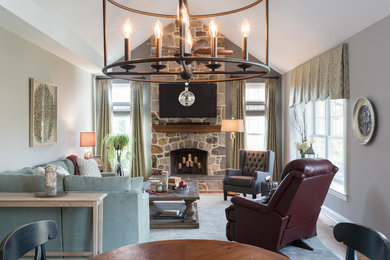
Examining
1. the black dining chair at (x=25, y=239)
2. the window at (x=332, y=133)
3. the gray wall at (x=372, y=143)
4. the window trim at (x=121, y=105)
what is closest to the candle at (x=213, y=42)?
the black dining chair at (x=25, y=239)

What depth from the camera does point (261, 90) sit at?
820 cm

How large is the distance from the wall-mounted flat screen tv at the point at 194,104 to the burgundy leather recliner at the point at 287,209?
4071 millimetres

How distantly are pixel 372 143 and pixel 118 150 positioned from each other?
17.3 ft

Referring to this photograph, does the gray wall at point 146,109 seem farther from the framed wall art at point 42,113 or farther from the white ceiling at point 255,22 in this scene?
the framed wall art at point 42,113

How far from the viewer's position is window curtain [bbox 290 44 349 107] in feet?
15.8

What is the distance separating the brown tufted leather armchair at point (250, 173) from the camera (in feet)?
19.9

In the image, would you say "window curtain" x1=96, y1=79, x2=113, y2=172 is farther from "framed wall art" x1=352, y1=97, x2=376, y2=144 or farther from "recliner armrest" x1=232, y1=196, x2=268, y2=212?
"framed wall art" x1=352, y1=97, x2=376, y2=144

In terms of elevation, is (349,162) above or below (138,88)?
below

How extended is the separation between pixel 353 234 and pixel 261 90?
676 centimetres

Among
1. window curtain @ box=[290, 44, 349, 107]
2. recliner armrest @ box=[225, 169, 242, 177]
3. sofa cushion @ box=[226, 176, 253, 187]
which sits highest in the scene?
window curtain @ box=[290, 44, 349, 107]

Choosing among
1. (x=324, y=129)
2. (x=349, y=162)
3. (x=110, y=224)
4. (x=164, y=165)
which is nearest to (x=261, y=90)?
(x=324, y=129)

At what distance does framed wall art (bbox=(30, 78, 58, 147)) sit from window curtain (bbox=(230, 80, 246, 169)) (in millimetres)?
3984

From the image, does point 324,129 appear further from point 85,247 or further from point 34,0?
point 34,0

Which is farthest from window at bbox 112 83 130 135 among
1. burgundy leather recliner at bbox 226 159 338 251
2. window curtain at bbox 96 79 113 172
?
burgundy leather recliner at bbox 226 159 338 251
